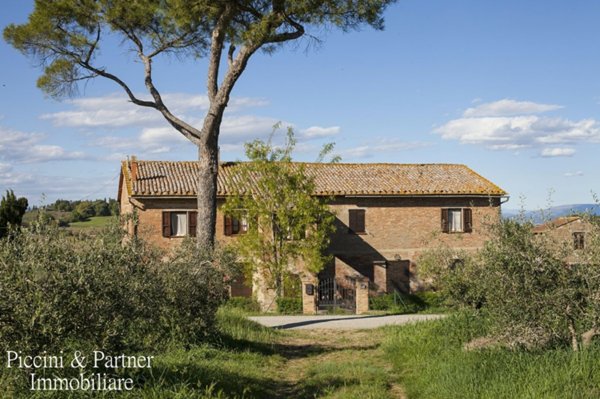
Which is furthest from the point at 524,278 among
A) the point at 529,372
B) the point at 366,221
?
the point at 366,221

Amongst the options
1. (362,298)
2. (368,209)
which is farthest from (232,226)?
(362,298)

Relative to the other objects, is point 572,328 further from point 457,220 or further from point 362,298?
point 457,220

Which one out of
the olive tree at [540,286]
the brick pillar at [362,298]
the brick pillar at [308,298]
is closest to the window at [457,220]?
the brick pillar at [362,298]

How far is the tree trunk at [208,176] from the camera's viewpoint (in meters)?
17.9

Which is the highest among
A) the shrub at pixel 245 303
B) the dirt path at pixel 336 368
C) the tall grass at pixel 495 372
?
the tall grass at pixel 495 372

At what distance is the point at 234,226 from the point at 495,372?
74.3 feet

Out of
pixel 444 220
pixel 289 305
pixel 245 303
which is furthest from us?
pixel 444 220

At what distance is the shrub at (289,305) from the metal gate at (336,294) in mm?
1558

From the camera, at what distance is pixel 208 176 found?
18.0 metres

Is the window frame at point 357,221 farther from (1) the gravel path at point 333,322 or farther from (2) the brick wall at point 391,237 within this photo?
(1) the gravel path at point 333,322

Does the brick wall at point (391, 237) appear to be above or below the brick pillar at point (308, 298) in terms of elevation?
above

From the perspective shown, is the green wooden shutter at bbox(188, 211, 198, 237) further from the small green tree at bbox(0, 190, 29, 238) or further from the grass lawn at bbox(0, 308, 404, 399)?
the grass lawn at bbox(0, 308, 404, 399)

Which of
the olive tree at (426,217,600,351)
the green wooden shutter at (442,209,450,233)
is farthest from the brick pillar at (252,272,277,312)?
the olive tree at (426,217,600,351)

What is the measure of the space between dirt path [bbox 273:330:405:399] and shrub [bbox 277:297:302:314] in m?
8.57
